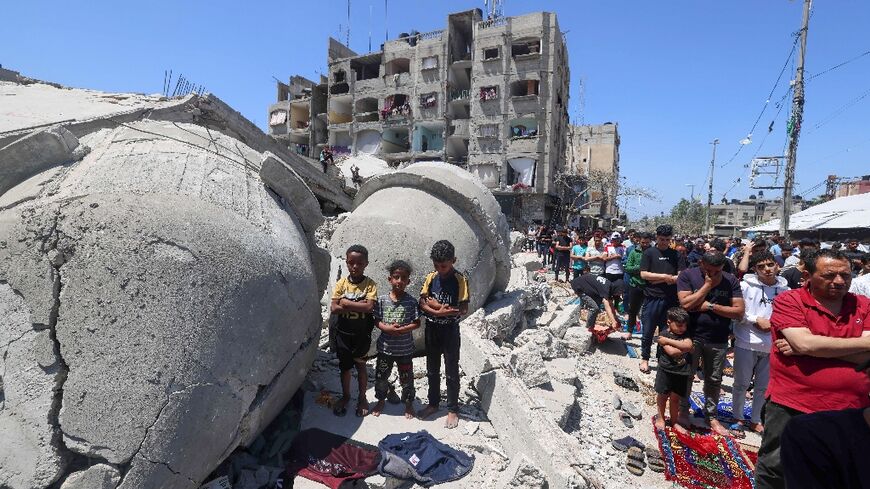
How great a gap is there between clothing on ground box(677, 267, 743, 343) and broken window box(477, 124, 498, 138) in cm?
2427

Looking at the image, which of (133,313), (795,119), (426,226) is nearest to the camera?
(133,313)

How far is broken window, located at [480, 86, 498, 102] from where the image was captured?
2727 cm

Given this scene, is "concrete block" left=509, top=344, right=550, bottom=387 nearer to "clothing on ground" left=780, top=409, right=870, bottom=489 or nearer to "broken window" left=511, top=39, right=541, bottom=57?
"clothing on ground" left=780, top=409, right=870, bottom=489

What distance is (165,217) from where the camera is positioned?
7.57 feet

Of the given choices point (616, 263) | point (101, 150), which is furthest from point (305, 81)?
point (101, 150)

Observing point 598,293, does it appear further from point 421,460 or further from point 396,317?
point 421,460

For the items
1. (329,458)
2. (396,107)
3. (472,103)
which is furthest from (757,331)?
(396,107)

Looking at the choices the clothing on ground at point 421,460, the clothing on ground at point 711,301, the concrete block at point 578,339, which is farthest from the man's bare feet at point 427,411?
the concrete block at point 578,339

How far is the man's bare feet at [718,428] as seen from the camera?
13.7ft

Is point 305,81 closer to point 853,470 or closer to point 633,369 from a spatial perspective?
point 633,369

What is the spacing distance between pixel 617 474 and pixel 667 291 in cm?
297

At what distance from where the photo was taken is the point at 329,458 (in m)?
2.96

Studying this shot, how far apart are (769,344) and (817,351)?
5.92 feet

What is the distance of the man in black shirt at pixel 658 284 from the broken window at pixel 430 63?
86.6 feet
